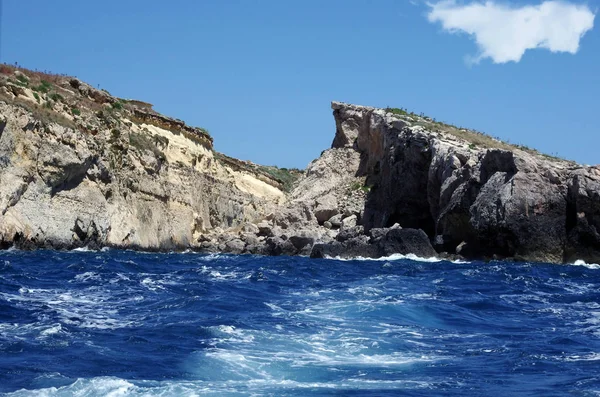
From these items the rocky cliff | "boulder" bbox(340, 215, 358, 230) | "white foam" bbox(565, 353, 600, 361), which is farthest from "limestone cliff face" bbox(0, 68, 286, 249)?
"white foam" bbox(565, 353, 600, 361)

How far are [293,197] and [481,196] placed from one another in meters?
28.1

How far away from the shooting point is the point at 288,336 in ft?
46.9

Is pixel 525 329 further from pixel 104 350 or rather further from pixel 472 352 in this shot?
pixel 104 350

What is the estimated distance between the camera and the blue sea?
34.6 feet

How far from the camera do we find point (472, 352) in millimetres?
13133

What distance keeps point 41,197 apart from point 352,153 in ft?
104

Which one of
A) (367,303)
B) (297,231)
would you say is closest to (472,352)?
(367,303)

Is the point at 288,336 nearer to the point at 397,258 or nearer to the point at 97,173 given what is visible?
the point at 397,258

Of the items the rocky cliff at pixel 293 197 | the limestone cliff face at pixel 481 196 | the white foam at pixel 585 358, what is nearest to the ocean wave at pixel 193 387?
the white foam at pixel 585 358

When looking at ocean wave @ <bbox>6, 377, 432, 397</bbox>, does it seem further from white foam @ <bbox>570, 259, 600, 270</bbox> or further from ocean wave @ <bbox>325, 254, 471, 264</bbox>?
ocean wave @ <bbox>325, 254, 471, 264</bbox>

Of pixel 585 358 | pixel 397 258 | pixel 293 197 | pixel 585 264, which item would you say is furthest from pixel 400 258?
pixel 293 197

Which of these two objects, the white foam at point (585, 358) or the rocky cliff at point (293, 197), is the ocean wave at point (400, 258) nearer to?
the rocky cliff at point (293, 197)

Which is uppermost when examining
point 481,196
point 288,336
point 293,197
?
point 293,197

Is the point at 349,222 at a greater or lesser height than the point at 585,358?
greater
